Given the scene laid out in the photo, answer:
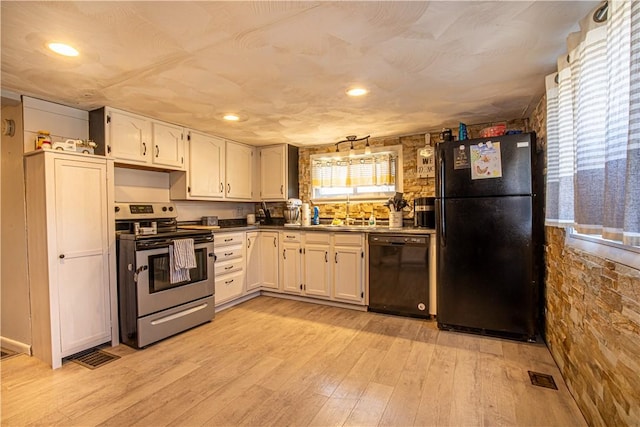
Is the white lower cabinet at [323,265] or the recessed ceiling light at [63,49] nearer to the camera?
the recessed ceiling light at [63,49]

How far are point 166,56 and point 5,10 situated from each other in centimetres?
69

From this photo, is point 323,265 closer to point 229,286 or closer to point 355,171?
point 229,286

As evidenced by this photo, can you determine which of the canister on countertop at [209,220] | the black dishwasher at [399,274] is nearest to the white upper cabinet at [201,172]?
the canister on countertop at [209,220]

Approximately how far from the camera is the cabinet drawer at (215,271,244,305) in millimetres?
3490

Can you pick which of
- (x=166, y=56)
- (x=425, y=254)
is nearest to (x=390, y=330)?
(x=425, y=254)

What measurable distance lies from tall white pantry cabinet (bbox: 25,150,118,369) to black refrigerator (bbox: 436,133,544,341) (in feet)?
9.67

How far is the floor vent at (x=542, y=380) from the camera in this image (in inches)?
78.5

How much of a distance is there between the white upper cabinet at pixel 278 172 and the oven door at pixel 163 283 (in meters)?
1.46

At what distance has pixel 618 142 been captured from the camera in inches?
46.3

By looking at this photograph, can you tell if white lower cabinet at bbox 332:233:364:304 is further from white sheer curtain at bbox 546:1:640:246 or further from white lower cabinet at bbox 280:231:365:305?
white sheer curtain at bbox 546:1:640:246

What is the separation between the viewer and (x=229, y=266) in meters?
3.64

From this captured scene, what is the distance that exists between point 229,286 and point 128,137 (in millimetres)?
1865

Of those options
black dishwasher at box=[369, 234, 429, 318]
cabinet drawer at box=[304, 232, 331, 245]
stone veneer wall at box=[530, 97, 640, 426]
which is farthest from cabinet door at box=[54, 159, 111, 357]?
stone veneer wall at box=[530, 97, 640, 426]

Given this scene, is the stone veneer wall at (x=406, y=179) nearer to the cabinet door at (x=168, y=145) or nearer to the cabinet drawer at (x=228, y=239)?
the cabinet drawer at (x=228, y=239)
